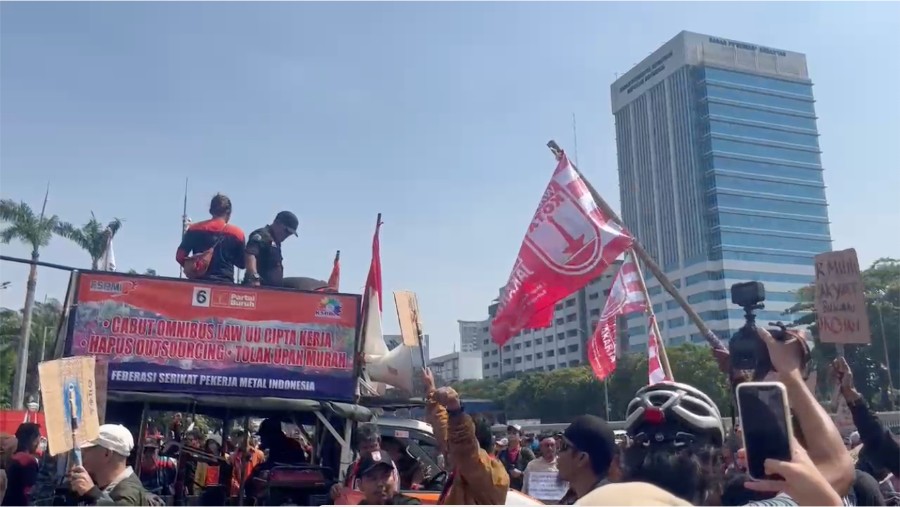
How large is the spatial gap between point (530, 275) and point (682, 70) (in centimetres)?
12236

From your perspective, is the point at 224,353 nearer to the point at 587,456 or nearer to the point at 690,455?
the point at 587,456

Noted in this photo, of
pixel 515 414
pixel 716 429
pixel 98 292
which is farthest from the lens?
pixel 515 414

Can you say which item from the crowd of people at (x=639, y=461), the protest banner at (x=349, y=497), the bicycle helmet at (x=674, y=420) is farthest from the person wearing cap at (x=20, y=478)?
the bicycle helmet at (x=674, y=420)

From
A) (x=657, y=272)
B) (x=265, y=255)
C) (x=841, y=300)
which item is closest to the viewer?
(x=841, y=300)

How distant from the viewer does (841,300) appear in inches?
200

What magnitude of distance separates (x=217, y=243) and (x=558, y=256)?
318 cm

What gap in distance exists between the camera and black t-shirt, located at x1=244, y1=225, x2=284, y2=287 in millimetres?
7746

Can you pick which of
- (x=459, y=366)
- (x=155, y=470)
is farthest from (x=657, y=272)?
(x=459, y=366)

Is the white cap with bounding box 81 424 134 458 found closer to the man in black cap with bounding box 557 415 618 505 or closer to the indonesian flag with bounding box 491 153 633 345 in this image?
the man in black cap with bounding box 557 415 618 505

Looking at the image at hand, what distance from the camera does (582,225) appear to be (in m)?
7.48

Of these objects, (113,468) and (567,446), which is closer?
(567,446)

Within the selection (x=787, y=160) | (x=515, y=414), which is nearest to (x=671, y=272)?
(x=787, y=160)

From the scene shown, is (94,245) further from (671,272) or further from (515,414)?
(671,272)

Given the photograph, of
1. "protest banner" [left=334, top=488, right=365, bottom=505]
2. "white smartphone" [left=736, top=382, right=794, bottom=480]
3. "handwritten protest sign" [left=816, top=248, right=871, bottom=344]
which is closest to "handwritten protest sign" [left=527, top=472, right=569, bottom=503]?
"protest banner" [left=334, top=488, right=365, bottom=505]
